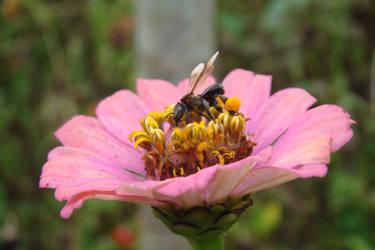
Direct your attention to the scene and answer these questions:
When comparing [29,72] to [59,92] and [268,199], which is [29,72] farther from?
[268,199]

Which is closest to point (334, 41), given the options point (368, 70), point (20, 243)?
point (368, 70)

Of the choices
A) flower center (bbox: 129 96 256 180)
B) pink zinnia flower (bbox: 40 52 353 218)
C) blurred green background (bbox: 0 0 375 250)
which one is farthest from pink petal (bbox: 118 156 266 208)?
blurred green background (bbox: 0 0 375 250)

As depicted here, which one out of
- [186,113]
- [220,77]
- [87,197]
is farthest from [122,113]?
[220,77]

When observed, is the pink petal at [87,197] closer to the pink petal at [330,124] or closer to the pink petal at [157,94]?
the pink petal at [330,124]

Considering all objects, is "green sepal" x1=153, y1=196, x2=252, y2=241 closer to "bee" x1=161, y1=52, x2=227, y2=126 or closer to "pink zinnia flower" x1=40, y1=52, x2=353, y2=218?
"pink zinnia flower" x1=40, y1=52, x2=353, y2=218

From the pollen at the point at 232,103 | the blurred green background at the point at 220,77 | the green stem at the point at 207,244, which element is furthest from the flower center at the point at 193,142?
the blurred green background at the point at 220,77

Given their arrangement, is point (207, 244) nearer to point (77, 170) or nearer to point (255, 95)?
point (77, 170)
